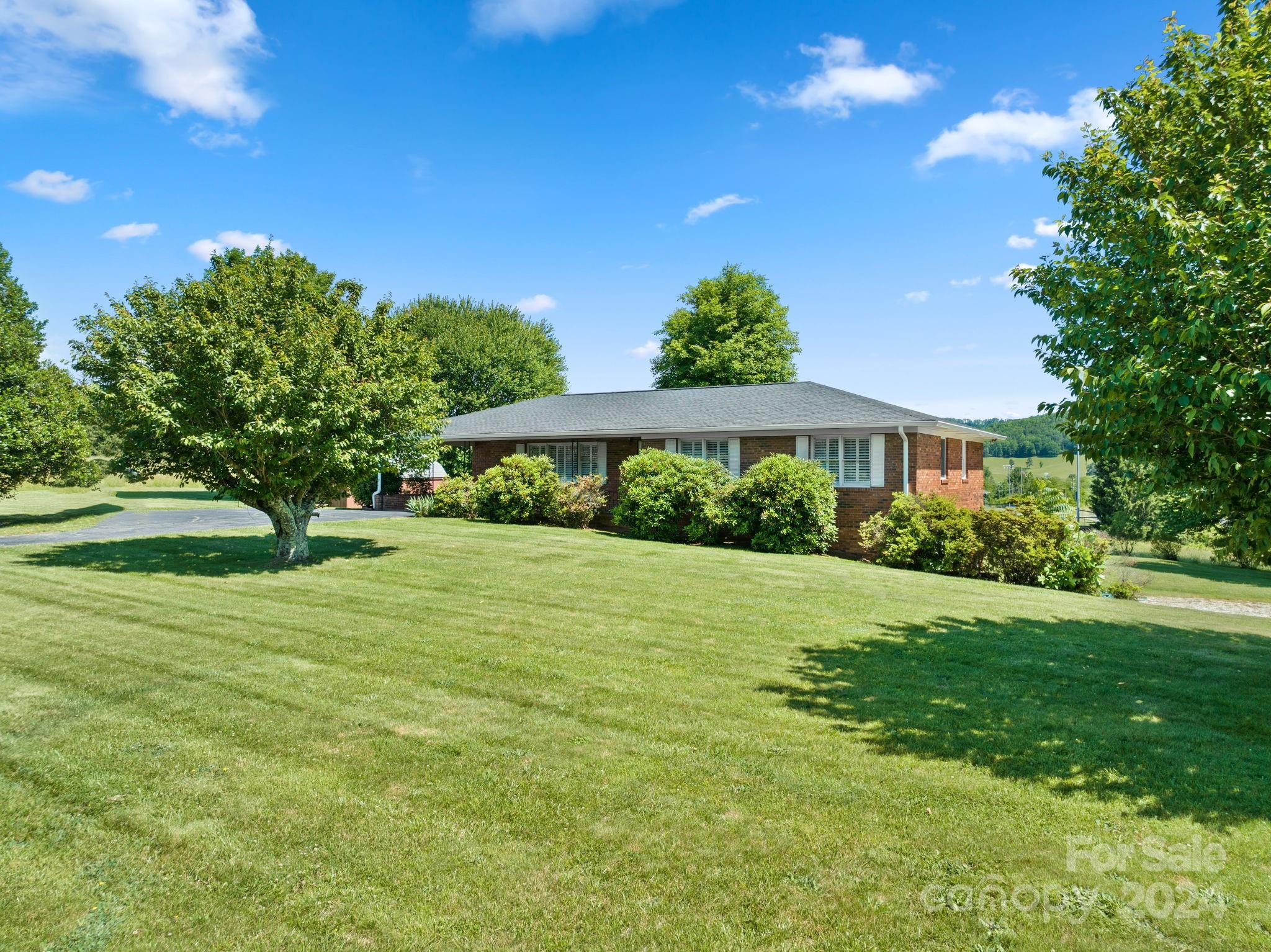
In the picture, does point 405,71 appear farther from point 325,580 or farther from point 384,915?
point 384,915

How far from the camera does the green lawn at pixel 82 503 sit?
968 inches

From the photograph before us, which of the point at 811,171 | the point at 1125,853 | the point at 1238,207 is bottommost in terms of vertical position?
the point at 1125,853

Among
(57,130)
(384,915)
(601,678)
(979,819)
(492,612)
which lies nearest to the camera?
(384,915)

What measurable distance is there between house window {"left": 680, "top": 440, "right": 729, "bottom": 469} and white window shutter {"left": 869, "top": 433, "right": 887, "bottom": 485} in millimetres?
4479

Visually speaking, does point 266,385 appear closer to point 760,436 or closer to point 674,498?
point 674,498

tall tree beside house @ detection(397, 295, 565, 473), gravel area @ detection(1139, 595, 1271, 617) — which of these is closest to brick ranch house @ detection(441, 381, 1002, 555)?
gravel area @ detection(1139, 595, 1271, 617)

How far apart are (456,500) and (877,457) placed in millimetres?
14230

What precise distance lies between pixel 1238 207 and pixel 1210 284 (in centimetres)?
94

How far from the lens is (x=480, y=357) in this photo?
45750 mm

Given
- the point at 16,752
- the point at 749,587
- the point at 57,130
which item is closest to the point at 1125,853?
the point at 16,752

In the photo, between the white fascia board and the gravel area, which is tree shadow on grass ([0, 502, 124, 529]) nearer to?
the white fascia board

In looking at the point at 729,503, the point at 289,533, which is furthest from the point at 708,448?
the point at 289,533

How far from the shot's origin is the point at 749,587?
488 inches

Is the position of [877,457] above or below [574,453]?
below
